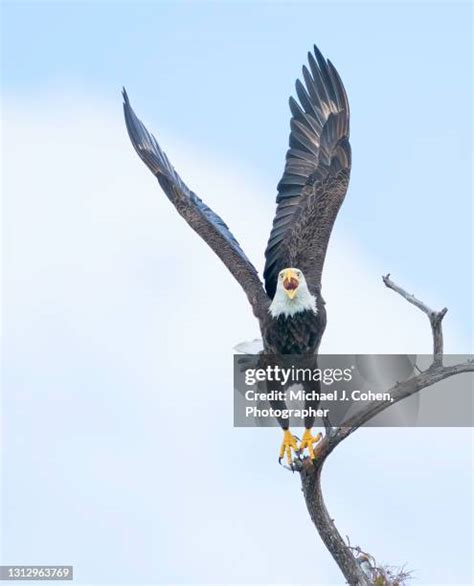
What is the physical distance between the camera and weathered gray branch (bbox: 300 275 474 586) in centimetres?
816

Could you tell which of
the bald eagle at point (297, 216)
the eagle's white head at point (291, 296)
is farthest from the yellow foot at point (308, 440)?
the eagle's white head at point (291, 296)

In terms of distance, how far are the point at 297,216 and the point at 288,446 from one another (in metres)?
1.88

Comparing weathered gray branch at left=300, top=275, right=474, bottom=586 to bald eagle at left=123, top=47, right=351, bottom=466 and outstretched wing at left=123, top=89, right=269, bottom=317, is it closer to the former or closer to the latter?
bald eagle at left=123, top=47, right=351, bottom=466

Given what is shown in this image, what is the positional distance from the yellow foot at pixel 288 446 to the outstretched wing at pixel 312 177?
104 centimetres

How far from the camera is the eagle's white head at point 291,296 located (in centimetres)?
886

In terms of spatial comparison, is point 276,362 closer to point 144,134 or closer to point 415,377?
point 415,377

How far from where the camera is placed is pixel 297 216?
9852mm

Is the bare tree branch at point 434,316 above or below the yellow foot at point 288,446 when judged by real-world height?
above

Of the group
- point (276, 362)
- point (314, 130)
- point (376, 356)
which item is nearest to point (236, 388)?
point (276, 362)

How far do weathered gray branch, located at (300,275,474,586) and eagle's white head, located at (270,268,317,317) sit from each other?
0.86m

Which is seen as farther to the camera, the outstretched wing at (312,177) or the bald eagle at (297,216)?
the outstretched wing at (312,177)

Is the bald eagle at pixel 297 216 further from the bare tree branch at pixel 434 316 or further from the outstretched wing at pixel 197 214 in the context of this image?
the bare tree branch at pixel 434 316

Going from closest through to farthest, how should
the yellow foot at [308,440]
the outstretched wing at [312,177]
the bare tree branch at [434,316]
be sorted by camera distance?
the bare tree branch at [434,316], the yellow foot at [308,440], the outstretched wing at [312,177]

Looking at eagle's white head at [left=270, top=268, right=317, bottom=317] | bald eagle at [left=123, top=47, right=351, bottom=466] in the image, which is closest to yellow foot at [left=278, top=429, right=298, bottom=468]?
bald eagle at [left=123, top=47, right=351, bottom=466]
